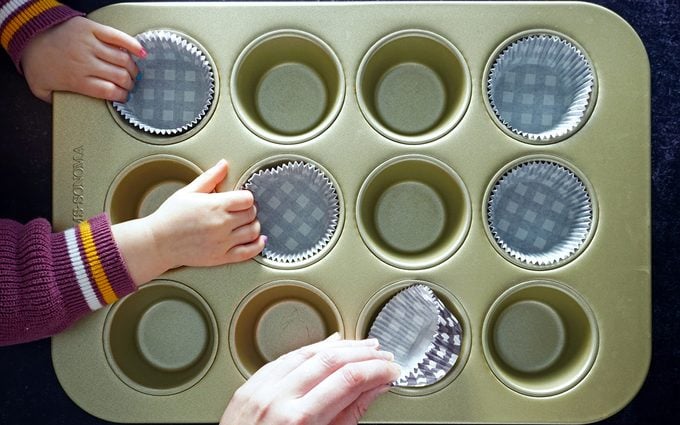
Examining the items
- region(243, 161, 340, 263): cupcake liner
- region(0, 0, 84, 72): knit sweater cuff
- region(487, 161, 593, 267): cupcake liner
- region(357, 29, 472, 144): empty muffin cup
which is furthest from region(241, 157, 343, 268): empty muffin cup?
region(0, 0, 84, 72): knit sweater cuff

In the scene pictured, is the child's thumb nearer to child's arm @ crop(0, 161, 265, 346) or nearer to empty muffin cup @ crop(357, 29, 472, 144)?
child's arm @ crop(0, 161, 265, 346)

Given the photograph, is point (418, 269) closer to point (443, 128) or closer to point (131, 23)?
point (443, 128)

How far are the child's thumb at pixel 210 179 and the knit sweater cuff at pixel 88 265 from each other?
0.12 meters

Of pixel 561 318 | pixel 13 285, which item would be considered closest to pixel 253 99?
pixel 13 285

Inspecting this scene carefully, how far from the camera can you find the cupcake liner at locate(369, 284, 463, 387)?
78 cm

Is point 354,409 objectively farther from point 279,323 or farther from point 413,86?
point 413,86

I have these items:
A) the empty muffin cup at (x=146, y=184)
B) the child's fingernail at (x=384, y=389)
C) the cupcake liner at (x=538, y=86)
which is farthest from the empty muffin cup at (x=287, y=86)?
the child's fingernail at (x=384, y=389)

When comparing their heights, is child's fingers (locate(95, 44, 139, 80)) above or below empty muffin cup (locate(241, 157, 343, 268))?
above

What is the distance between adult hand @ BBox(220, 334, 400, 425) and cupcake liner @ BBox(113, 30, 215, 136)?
0.34 m

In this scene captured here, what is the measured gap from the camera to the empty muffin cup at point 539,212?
2.61 ft

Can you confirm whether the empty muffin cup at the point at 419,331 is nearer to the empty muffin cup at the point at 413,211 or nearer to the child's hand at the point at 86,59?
the empty muffin cup at the point at 413,211

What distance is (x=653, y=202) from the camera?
98 cm

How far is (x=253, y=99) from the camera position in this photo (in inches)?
33.9

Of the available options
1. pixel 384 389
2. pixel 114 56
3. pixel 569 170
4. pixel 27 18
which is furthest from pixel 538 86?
pixel 27 18
